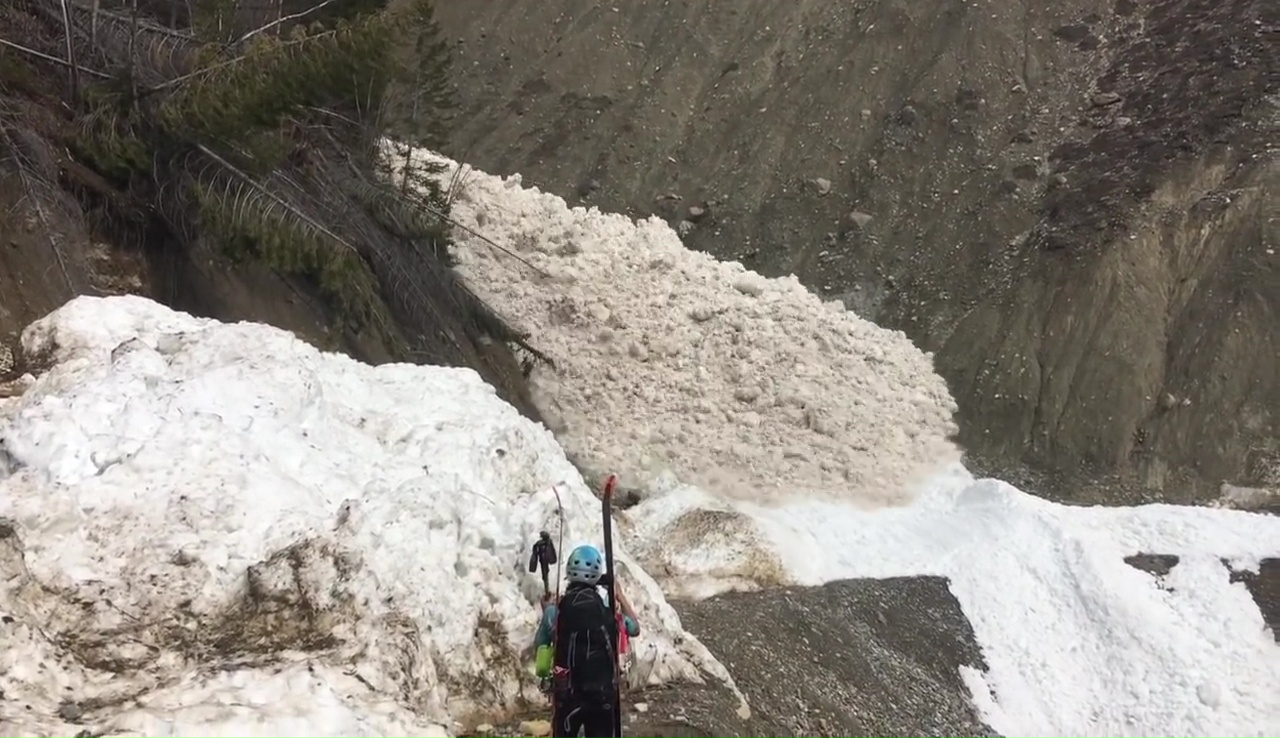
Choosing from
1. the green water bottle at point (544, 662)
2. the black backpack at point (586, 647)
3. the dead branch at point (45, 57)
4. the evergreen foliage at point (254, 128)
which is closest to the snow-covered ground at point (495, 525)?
the green water bottle at point (544, 662)

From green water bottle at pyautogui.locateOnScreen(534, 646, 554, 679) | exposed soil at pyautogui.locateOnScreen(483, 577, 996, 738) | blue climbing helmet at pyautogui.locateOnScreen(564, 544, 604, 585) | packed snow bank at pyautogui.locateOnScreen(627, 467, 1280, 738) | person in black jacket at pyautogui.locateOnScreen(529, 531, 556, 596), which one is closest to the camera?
green water bottle at pyautogui.locateOnScreen(534, 646, 554, 679)

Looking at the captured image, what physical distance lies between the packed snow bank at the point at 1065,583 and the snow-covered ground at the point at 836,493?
0.03 m

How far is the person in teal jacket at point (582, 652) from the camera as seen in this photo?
549 cm

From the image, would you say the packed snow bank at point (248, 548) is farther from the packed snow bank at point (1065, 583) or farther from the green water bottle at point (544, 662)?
the packed snow bank at point (1065, 583)

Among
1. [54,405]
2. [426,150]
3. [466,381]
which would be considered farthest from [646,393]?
[54,405]

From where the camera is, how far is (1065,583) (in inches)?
433

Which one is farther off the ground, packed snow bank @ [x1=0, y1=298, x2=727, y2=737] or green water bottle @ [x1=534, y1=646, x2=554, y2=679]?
packed snow bank @ [x1=0, y1=298, x2=727, y2=737]

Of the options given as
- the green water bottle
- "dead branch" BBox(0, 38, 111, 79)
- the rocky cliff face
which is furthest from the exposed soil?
"dead branch" BBox(0, 38, 111, 79)

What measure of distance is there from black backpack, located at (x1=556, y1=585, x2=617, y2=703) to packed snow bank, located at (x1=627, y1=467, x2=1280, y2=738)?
493 centimetres

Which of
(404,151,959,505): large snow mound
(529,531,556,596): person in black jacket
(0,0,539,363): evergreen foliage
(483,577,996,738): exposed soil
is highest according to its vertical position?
(0,0,539,363): evergreen foliage

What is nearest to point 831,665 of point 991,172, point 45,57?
point 45,57

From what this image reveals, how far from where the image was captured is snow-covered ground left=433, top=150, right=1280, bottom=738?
992 cm

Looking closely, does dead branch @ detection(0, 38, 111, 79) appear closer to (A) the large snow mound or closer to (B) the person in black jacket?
(A) the large snow mound

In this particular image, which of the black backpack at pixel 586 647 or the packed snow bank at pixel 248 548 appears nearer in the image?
the packed snow bank at pixel 248 548
